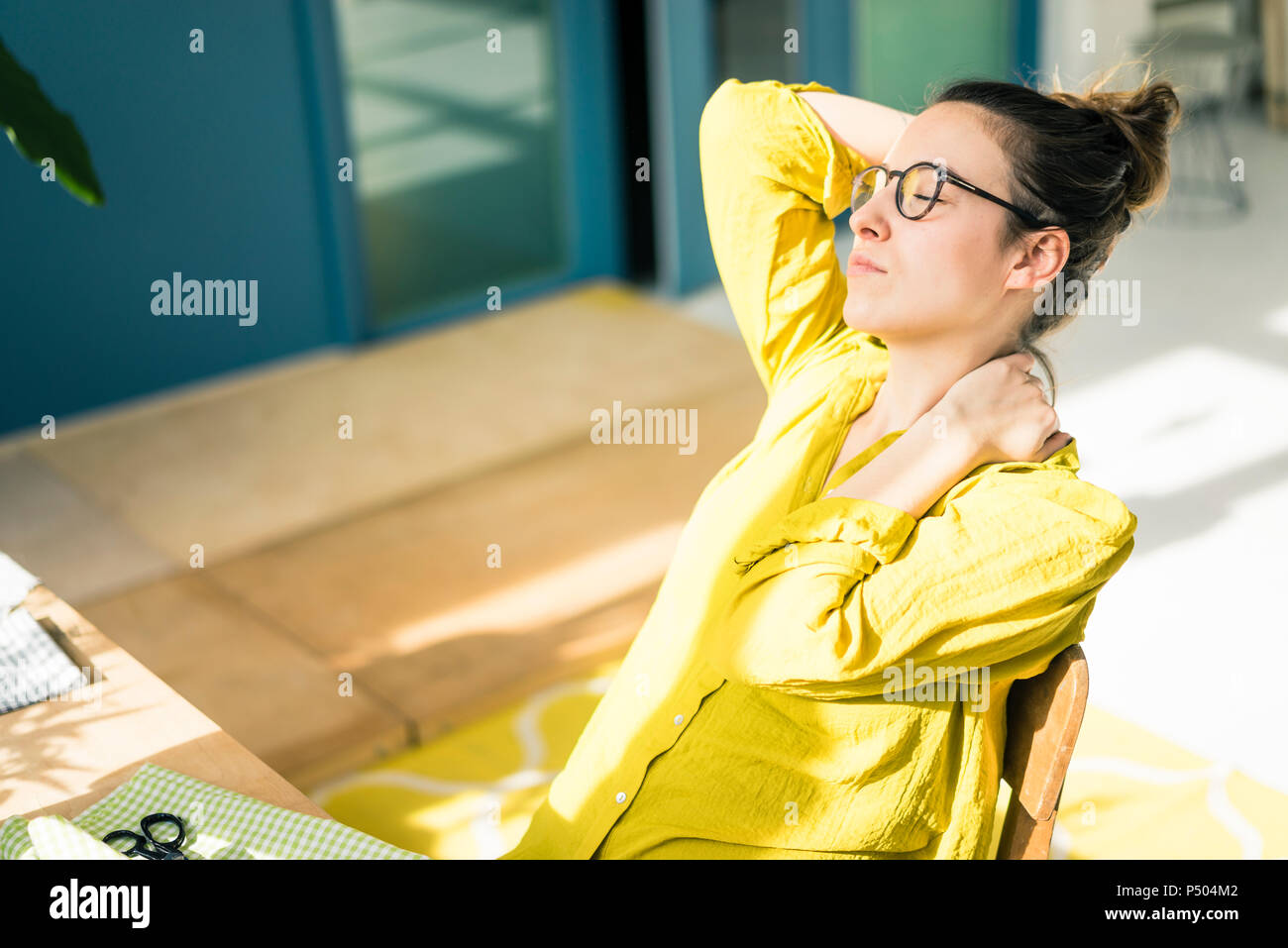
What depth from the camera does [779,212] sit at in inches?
70.4

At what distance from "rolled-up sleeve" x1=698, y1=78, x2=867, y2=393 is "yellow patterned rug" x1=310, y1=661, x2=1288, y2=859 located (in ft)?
3.89

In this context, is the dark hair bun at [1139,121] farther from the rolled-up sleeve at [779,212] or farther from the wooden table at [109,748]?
the wooden table at [109,748]

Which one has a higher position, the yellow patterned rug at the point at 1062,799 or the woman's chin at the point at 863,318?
the woman's chin at the point at 863,318

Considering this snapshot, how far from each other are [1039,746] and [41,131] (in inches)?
47.0

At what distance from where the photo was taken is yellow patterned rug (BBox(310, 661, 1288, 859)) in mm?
2543

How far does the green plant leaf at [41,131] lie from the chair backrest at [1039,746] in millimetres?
1066

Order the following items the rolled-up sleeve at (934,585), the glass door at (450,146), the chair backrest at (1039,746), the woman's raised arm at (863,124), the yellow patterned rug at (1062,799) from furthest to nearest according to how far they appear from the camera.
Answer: the glass door at (450,146) < the yellow patterned rug at (1062,799) < the woman's raised arm at (863,124) < the chair backrest at (1039,746) < the rolled-up sleeve at (934,585)

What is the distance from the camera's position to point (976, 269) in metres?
1.53

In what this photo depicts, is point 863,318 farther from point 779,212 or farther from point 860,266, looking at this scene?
point 779,212

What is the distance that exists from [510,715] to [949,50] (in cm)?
386

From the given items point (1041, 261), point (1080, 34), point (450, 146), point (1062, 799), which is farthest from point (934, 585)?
point (1080, 34)

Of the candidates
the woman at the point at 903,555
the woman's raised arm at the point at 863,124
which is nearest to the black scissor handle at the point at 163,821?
the woman at the point at 903,555

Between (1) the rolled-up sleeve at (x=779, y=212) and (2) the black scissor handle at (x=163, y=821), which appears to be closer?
(2) the black scissor handle at (x=163, y=821)

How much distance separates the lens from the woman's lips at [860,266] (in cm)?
155
